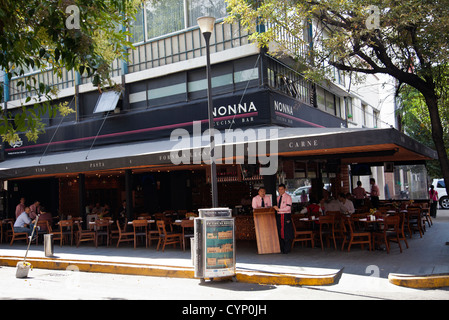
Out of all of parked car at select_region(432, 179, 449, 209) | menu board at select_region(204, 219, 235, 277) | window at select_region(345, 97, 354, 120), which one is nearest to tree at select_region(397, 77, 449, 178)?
window at select_region(345, 97, 354, 120)

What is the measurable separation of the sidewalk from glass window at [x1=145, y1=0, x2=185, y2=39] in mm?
9409

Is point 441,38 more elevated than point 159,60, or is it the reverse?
point 159,60

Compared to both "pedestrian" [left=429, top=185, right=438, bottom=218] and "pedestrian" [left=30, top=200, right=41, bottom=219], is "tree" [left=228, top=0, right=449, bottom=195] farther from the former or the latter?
"pedestrian" [left=30, top=200, right=41, bottom=219]

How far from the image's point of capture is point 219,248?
8500 mm

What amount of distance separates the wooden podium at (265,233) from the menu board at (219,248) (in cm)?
279

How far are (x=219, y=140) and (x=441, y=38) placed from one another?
701 centimetres

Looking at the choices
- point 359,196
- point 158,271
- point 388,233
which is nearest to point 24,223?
point 158,271

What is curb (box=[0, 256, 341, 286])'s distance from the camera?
324 inches

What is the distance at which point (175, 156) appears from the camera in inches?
481

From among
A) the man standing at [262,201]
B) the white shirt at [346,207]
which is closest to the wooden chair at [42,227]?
the man standing at [262,201]

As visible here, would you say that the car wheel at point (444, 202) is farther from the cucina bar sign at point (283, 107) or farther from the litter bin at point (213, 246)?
the litter bin at point (213, 246)

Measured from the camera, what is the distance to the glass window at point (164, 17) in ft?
59.0
